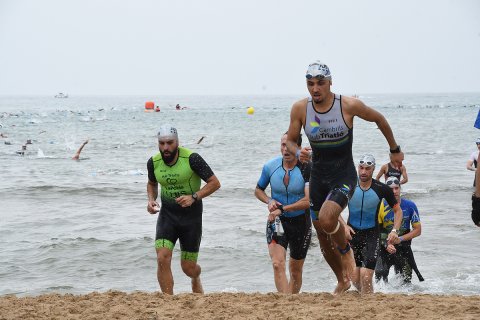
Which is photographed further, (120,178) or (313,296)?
(120,178)

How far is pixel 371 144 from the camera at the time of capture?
44.9m

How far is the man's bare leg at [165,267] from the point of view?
830 centimetres

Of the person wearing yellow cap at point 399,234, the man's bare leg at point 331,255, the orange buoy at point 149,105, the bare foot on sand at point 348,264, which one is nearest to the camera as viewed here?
the man's bare leg at point 331,255

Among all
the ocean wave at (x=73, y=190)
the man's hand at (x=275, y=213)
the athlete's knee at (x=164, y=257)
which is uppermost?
the man's hand at (x=275, y=213)

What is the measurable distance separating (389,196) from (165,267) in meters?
2.81

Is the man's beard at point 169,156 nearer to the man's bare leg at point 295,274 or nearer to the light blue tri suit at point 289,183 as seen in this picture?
the light blue tri suit at point 289,183

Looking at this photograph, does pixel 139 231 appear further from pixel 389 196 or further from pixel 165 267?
pixel 389 196

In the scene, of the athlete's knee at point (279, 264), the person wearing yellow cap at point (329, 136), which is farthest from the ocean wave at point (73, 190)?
the person wearing yellow cap at point (329, 136)

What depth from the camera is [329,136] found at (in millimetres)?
6883

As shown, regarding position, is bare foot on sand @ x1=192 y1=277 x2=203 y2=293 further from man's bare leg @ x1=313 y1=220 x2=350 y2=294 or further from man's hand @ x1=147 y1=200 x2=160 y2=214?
man's bare leg @ x1=313 y1=220 x2=350 y2=294

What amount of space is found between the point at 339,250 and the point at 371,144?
1488 inches

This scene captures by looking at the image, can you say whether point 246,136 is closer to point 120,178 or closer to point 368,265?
point 120,178

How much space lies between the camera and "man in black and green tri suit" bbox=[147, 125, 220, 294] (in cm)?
841

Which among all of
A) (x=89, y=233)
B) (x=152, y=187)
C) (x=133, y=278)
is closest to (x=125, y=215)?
(x=89, y=233)
